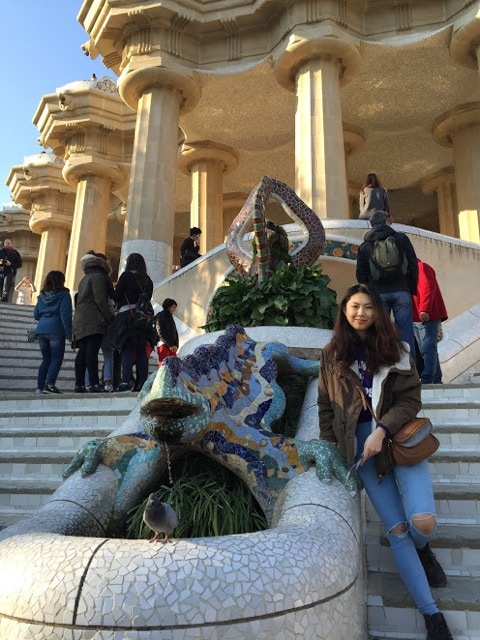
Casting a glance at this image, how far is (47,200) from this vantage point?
24703 mm

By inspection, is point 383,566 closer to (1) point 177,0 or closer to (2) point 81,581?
(2) point 81,581

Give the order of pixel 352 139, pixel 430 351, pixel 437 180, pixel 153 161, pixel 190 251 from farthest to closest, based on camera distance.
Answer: pixel 437 180 → pixel 352 139 → pixel 153 161 → pixel 190 251 → pixel 430 351

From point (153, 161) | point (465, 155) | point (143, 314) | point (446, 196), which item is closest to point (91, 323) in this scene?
point (143, 314)

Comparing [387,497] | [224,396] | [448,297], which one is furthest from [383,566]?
[448,297]

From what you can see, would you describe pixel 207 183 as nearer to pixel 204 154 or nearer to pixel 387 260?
pixel 204 154

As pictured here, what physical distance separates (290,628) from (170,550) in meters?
0.41

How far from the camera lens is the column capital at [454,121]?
17016 mm

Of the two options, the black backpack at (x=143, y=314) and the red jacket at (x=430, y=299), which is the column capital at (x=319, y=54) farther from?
the black backpack at (x=143, y=314)

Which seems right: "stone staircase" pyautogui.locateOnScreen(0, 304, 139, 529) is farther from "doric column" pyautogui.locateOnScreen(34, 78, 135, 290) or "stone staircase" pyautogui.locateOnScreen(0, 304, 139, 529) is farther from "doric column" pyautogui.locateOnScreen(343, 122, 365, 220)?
"doric column" pyautogui.locateOnScreen(343, 122, 365, 220)

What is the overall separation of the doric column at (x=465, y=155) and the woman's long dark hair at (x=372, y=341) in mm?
14133

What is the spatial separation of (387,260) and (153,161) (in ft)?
33.1

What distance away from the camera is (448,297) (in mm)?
10781

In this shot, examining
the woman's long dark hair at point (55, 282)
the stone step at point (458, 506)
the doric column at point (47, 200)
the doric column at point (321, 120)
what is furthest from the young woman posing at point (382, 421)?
the doric column at point (47, 200)

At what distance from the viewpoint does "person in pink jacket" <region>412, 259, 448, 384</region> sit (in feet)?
21.0
